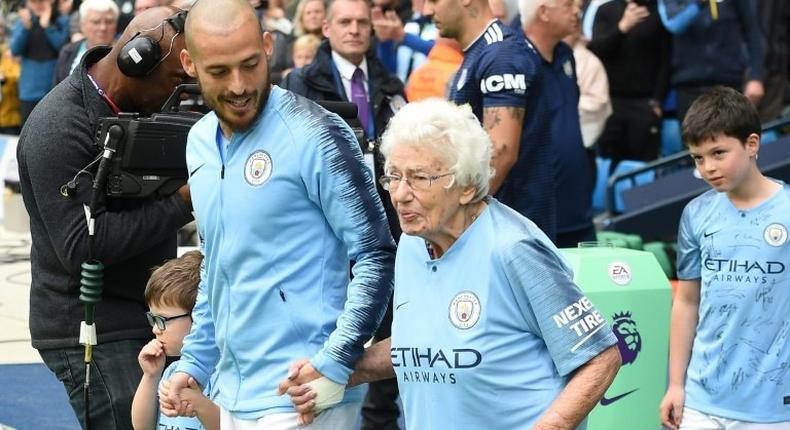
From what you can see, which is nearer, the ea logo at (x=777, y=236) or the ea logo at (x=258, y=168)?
the ea logo at (x=258, y=168)

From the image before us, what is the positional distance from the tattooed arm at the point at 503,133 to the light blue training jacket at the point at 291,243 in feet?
7.61

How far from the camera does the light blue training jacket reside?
12.5ft

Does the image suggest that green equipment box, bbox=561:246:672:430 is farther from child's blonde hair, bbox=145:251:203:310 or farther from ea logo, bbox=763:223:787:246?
child's blonde hair, bbox=145:251:203:310

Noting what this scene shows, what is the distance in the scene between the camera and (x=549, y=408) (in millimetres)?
3479

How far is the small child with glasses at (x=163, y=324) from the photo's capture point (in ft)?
15.2

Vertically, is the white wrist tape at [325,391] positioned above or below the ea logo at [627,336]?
above

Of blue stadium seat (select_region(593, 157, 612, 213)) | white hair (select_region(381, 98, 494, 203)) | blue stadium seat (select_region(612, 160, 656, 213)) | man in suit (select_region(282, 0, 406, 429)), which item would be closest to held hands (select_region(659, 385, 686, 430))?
white hair (select_region(381, 98, 494, 203))

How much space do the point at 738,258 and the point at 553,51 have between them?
2.07 meters

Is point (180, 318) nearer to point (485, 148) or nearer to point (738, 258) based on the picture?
point (485, 148)

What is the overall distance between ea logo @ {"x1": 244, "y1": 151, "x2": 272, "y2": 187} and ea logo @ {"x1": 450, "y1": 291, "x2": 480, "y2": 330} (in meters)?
0.66

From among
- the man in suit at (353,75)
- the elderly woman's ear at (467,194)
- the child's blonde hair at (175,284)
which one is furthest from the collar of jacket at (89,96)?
the man in suit at (353,75)

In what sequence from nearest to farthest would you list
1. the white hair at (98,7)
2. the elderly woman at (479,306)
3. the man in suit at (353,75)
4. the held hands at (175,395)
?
the elderly woman at (479,306)
the held hands at (175,395)
the man in suit at (353,75)
the white hair at (98,7)

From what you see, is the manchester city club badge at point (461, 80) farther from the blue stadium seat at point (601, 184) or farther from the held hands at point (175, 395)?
the blue stadium seat at point (601, 184)

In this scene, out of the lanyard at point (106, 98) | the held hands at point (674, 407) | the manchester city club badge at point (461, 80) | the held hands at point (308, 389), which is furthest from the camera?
the manchester city club badge at point (461, 80)
